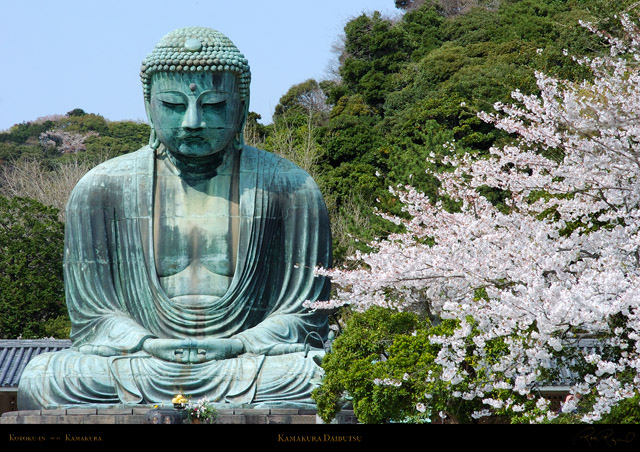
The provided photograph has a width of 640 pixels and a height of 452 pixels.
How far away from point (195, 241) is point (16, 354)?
8919mm

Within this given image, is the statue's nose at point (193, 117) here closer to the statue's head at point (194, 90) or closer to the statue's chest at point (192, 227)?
the statue's head at point (194, 90)

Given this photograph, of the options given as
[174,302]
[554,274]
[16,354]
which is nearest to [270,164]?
[174,302]

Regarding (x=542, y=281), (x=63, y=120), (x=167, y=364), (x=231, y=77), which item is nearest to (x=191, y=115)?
(x=231, y=77)

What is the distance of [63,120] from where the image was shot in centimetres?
5403

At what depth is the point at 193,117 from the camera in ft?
38.5

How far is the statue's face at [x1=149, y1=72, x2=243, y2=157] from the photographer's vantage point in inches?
465

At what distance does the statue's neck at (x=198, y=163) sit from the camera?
12.2 meters

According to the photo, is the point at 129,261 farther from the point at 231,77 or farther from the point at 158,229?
the point at 231,77

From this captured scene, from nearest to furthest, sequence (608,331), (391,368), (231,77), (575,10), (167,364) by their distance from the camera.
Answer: (608,331)
(391,368)
(167,364)
(231,77)
(575,10)

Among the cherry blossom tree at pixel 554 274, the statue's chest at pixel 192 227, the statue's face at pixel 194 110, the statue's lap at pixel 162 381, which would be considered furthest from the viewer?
the statue's chest at pixel 192 227

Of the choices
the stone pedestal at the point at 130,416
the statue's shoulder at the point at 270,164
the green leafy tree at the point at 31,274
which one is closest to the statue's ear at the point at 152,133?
the statue's shoulder at the point at 270,164

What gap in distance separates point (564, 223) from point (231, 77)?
405cm

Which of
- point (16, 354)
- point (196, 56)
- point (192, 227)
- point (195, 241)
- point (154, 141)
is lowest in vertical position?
point (16, 354)

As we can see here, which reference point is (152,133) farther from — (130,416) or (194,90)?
(130,416)
